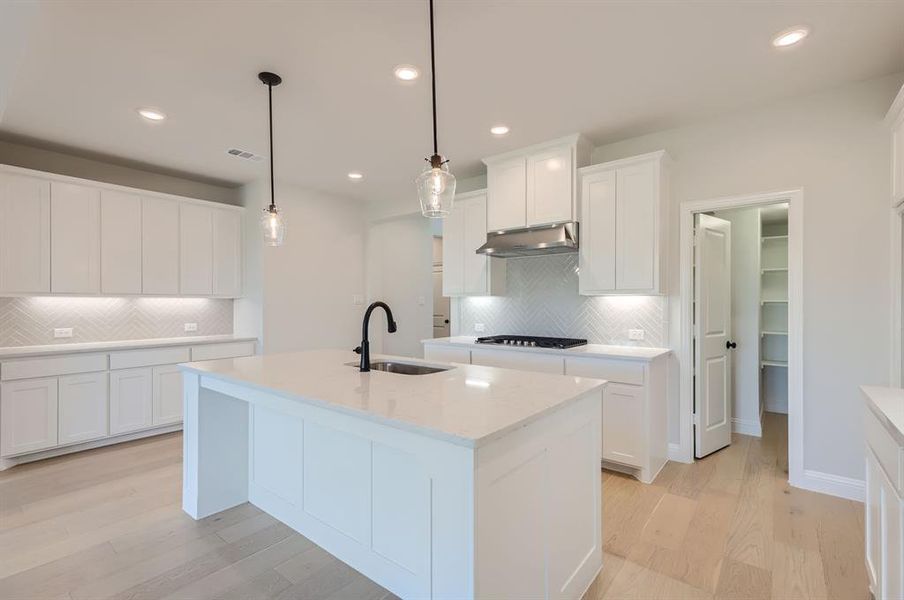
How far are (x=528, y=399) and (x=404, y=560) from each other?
88 cm

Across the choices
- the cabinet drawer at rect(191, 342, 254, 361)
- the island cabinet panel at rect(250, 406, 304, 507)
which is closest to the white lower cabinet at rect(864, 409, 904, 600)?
the island cabinet panel at rect(250, 406, 304, 507)

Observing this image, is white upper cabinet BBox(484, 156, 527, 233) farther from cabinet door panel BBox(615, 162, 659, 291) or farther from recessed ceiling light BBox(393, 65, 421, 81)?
recessed ceiling light BBox(393, 65, 421, 81)

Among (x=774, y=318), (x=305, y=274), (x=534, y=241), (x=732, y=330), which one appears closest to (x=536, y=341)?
(x=534, y=241)

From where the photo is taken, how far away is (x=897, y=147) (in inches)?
96.4

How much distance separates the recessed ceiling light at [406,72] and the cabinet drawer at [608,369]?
7.65 feet

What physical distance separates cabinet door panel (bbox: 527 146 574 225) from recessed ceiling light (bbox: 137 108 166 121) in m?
2.96

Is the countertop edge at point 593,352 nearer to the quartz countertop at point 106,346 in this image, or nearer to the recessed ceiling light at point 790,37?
the recessed ceiling light at point 790,37

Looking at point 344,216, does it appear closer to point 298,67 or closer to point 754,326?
point 298,67

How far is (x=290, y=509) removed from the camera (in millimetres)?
2344

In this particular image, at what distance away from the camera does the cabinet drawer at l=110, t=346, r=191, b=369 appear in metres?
3.91

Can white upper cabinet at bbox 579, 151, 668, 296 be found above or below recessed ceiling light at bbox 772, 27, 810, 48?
below

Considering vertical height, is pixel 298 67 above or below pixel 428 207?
above

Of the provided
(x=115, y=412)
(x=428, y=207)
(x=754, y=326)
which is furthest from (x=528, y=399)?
(x=115, y=412)

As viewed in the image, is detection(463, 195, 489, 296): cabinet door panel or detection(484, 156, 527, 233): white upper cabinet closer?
detection(484, 156, 527, 233): white upper cabinet
